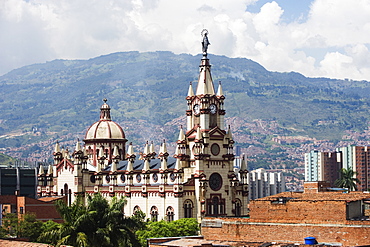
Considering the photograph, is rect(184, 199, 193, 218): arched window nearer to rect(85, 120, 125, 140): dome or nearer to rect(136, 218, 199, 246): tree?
rect(136, 218, 199, 246): tree

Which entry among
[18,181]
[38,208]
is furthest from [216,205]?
[18,181]

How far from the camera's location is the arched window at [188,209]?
116 m

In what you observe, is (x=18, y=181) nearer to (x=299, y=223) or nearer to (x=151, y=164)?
(x=151, y=164)

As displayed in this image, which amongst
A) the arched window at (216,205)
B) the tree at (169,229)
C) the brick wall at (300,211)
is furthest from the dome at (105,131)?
the brick wall at (300,211)

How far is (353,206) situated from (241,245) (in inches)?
343

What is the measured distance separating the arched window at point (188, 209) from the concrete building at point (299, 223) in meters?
57.6

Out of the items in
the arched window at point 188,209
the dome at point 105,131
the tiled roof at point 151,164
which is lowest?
the arched window at point 188,209

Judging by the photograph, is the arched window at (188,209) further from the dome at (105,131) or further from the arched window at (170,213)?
the dome at (105,131)

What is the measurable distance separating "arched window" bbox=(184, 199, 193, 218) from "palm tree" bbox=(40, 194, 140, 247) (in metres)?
59.5

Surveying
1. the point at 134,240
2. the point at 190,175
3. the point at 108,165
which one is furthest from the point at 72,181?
the point at 134,240

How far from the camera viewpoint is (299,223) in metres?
53.7

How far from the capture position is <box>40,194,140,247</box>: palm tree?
174ft

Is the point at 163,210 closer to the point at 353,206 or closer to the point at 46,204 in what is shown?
the point at 46,204

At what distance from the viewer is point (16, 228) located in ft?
307
